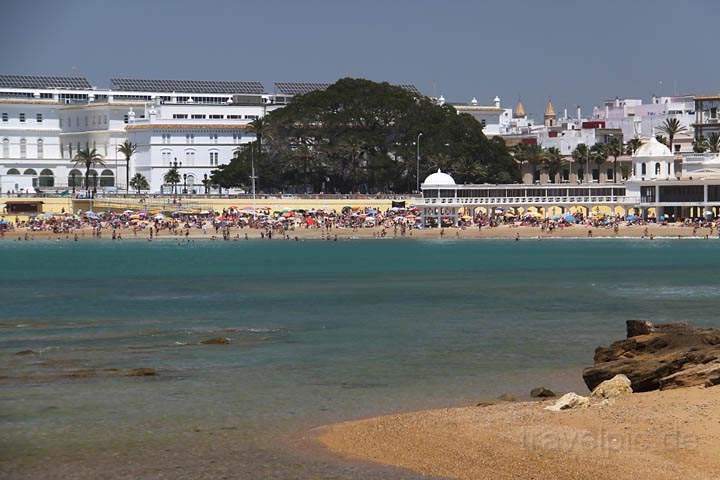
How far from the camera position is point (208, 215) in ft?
395

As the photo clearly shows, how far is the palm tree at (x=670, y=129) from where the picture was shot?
427 feet

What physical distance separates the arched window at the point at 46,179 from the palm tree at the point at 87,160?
10.4 feet

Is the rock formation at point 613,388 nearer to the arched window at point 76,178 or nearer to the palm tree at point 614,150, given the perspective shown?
the palm tree at point 614,150

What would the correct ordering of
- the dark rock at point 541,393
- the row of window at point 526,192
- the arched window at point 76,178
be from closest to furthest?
the dark rock at point 541,393 < the row of window at point 526,192 < the arched window at point 76,178

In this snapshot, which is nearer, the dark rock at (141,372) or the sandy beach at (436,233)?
the dark rock at (141,372)

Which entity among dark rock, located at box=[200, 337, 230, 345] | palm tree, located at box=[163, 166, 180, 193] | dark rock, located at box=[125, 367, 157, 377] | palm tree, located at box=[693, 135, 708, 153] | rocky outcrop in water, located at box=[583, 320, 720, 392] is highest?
palm tree, located at box=[693, 135, 708, 153]

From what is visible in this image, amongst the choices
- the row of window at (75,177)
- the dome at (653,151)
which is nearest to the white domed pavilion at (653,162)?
the dome at (653,151)

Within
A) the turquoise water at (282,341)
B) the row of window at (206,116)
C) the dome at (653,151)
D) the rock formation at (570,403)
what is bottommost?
the turquoise water at (282,341)

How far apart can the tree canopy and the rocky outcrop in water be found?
92.9 metres

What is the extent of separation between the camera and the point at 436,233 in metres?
112

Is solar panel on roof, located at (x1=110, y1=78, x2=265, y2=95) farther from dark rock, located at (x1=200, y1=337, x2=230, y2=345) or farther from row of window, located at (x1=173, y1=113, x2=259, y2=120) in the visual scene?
dark rock, located at (x1=200, y1=337, x2=230, y2=345)

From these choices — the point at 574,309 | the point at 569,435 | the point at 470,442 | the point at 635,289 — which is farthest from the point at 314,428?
the point at 635,289

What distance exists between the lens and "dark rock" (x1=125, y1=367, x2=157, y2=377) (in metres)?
32.4

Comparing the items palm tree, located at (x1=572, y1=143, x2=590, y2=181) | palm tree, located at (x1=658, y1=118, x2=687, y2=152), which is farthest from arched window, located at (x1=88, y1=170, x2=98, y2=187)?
palm tree, located at (x1=658, y1=118, x2=687, y2=152)
